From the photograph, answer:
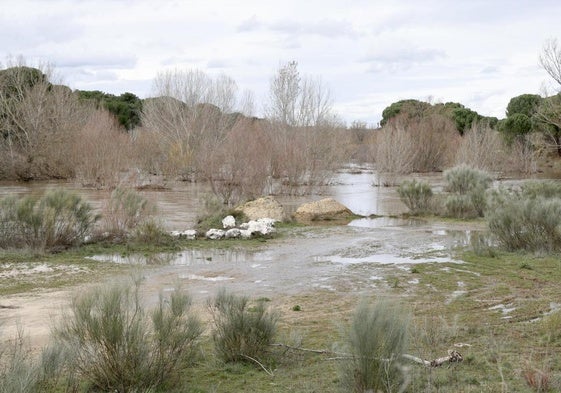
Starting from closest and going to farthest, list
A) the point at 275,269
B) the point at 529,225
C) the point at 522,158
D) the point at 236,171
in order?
the point at 275,269 → the point at 529,225 → the point at 236,171 → the point at 522,158

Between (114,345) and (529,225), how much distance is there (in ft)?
35.3

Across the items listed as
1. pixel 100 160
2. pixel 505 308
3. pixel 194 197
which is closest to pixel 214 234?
pixel 505 308

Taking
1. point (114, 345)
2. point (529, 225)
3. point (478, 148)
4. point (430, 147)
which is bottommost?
point (114, 345)

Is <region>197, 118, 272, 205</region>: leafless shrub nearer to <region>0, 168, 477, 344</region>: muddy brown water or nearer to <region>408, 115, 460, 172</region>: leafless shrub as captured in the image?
<region>0, 168, 477, 344</region>: muddy brown water

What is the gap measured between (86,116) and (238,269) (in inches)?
1604

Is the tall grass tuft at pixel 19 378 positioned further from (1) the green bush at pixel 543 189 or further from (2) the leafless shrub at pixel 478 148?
(2) the leafless shrub at pixel 478 148

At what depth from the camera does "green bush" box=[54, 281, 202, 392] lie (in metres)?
5.55

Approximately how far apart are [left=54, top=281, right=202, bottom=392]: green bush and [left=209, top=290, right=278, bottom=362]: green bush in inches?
31.1

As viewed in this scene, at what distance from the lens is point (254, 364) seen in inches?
254

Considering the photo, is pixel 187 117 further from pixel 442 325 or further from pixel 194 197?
pixel 442 325

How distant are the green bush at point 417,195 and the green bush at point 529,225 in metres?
9.16

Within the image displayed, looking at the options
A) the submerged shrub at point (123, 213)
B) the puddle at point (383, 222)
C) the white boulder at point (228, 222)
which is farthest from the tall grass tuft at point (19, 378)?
the puddle at point (383, 222)

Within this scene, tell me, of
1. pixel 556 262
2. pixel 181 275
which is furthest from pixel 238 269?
pixel 556 262

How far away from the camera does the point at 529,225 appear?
13797mm
